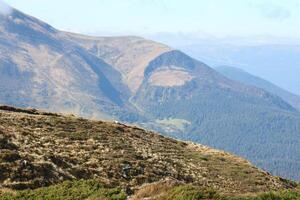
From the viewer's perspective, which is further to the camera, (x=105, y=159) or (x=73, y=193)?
(x=105, y=159)

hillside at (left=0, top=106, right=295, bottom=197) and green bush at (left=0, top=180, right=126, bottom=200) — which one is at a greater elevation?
green bush at (left=0, top=180, right=126, bottom=200)

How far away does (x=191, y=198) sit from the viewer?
2706 centimetres

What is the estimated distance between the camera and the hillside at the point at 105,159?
4303cm

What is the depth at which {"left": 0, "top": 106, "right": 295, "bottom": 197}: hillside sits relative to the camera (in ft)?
141

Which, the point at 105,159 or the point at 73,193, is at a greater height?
the point at 73,193

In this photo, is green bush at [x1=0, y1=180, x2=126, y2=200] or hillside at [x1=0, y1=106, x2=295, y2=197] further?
hillside at [x1=0, y1=106, x2=295, y2=197]

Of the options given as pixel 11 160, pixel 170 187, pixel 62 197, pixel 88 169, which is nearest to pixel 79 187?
pixel 62 197

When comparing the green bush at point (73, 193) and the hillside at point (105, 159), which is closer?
the green bush at point (73, 193)

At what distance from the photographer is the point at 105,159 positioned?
52.8 meters

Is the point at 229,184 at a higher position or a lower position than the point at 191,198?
lower

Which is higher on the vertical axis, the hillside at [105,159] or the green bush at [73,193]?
the green bush at [73,193]

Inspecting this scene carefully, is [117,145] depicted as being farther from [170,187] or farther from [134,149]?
[170,187]

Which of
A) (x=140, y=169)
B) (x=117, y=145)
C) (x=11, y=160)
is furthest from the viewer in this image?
(x=117, y=145)

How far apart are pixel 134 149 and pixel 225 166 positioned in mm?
11573
